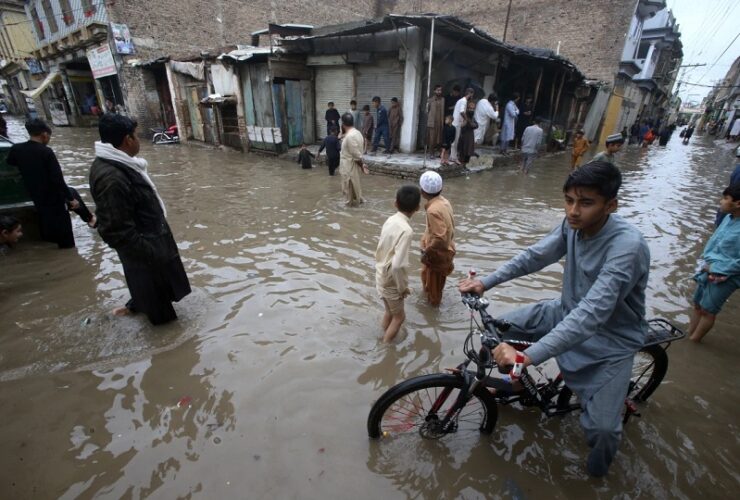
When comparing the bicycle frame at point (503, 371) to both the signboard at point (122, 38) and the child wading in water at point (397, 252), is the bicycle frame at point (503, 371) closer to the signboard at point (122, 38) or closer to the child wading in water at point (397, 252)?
the child wading in water at point (397, 252)

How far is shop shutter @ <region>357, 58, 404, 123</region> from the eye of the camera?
1168cm

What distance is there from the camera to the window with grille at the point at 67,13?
18.0m

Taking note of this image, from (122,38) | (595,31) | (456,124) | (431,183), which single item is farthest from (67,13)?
(595,31)

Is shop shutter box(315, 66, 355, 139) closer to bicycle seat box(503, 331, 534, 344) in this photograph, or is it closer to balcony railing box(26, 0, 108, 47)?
balcony railing box(26, 0, 108, 47)

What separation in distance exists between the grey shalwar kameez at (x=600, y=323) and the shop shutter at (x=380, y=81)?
11.0m

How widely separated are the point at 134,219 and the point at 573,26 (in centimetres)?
2621

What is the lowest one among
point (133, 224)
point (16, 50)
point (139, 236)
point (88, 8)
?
point (139, 236)

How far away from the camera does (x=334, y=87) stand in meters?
13.2

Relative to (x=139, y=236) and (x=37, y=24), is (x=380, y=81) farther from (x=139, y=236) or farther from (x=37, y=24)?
(x=37, y=24)

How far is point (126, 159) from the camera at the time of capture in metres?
2.72

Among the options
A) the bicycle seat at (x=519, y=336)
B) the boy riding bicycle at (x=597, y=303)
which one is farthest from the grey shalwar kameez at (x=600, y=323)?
the bicycle seat at (x=519, y=336)

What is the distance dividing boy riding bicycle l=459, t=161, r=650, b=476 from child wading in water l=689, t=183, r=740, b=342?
193 centimetres

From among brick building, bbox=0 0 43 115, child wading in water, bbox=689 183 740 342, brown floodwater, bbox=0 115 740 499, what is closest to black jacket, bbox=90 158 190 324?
brown floodwater, bbox=0 115 740 499

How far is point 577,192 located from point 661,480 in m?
1.99
